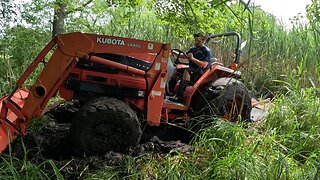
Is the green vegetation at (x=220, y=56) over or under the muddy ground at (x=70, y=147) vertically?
over

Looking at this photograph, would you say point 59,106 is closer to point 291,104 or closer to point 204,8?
point 204,8

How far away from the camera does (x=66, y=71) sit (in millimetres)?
4980

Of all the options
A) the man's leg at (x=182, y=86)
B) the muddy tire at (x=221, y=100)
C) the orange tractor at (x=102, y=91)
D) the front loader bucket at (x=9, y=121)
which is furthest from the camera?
the man's leg at (x=182, y=86)

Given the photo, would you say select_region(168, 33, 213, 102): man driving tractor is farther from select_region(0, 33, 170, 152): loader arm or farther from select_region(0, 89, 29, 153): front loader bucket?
select_region(0, 89, 29, 153): front loader bucket

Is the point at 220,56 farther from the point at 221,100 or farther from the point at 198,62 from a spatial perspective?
the point at 221,100

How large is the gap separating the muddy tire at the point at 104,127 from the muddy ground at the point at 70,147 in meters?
0.10

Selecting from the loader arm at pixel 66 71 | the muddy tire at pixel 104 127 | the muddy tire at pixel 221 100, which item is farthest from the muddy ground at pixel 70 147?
the muddy tire at pixel 221 100

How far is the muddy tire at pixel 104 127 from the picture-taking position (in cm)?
479

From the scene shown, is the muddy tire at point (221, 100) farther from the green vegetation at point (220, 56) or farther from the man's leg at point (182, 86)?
the green vegetation at point (220, 56)

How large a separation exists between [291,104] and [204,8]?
168cm

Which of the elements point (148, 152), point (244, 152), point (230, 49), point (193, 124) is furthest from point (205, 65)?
point (230, 49)

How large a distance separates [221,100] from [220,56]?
4001mm

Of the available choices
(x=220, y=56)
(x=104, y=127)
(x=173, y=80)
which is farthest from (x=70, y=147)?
(x=220, y=56)

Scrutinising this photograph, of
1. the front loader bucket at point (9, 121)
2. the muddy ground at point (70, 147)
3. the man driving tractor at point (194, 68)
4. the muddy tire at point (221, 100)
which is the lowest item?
the muddy ground at point (70, 147)
